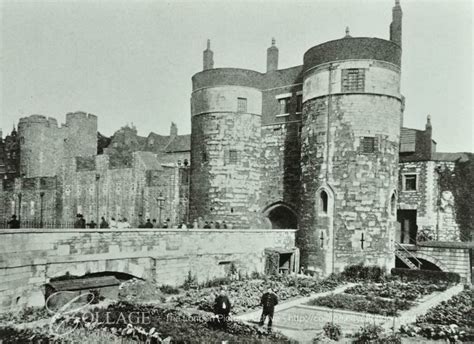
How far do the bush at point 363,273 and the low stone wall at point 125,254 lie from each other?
338cm

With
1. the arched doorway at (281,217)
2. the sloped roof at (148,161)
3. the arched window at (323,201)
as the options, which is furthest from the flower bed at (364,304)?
the sloped roof at (148,161)

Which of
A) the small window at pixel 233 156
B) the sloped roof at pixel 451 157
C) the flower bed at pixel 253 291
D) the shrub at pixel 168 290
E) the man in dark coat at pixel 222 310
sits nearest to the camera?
the man in dark coat at pixel 222 310

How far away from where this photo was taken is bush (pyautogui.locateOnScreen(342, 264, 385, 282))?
19.3 m

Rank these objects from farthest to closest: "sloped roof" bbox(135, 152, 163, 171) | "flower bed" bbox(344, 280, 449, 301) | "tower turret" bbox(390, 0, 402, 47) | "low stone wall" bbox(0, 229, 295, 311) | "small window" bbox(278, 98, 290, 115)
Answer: "sloped roof" bbox(135, 152, 163, 171) < "small window" bbox(278, 98, 290, 115) < "tower turret" bbox(390, 0, 402, 47) < "flower bed" bbox(344, 280, 449, 301) < "low stone wall" bbox(0, 229, 295, 311)

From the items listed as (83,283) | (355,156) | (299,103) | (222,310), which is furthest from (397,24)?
(83,283)

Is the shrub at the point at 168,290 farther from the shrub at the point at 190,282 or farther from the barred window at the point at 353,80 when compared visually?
the barred window at the point at 353,80

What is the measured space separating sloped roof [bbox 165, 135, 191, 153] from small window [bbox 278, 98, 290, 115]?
18.8 m

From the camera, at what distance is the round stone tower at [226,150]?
78.6 feet

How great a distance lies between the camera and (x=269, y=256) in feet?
67.6

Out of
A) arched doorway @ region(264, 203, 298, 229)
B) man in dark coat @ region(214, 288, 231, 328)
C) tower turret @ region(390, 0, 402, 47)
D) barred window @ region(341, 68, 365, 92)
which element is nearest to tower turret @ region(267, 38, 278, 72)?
barred window @ region(341, 68, 365, 92)

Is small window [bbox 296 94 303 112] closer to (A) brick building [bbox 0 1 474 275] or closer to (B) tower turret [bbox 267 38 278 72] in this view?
(A) brick building [bbox 0 1 474 275]

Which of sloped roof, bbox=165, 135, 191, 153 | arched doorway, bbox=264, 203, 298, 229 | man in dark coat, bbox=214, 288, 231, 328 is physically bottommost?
man in dark coat, bbox=214, 288, 231, 328

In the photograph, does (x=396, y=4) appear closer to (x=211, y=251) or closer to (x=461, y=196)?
(x=461, y=196)

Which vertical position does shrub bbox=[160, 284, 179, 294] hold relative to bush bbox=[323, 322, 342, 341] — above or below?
below
